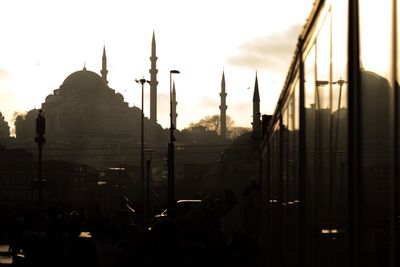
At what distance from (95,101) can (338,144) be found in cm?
14287

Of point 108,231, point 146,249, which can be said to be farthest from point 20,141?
point 146,249

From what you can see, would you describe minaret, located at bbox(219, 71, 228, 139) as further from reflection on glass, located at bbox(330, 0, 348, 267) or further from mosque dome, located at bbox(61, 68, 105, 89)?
reflection on glass, located at bbox(330, 0, 348, 267)

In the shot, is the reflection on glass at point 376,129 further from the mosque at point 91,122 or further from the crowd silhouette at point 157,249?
the mosque at point 91,122

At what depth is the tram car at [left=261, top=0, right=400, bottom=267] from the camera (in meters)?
2.57

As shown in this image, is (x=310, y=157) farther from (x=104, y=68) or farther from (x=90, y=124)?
(x=104, y=68)

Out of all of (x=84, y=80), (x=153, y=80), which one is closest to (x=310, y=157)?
(x=84, y=80)

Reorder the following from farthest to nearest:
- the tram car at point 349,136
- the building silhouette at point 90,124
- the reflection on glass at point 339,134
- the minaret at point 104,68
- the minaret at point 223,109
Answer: the minaret at point 104,68 → the minaret at point 223,109 → the building silhouette at point 90,124 → the reflection on glass at point 339,134 → the tram car at point 349,136

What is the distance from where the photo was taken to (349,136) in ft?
10.6

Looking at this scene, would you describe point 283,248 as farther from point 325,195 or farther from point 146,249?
point 325,195

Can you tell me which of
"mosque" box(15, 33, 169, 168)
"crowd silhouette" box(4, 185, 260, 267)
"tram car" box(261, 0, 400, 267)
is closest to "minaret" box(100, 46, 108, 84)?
"mosque" box(15, 33, 169, 168)

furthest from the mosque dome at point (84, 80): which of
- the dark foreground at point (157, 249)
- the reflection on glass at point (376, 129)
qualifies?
the reflection on glass at point (376, 129)

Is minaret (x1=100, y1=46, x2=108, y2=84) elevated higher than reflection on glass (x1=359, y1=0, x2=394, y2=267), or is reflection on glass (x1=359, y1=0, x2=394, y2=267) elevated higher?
minaret (x1=100, y1=46, x2=108, y2=84)

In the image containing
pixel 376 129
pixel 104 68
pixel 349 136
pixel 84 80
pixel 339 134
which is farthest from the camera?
pixel 104 68

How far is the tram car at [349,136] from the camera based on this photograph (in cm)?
257
